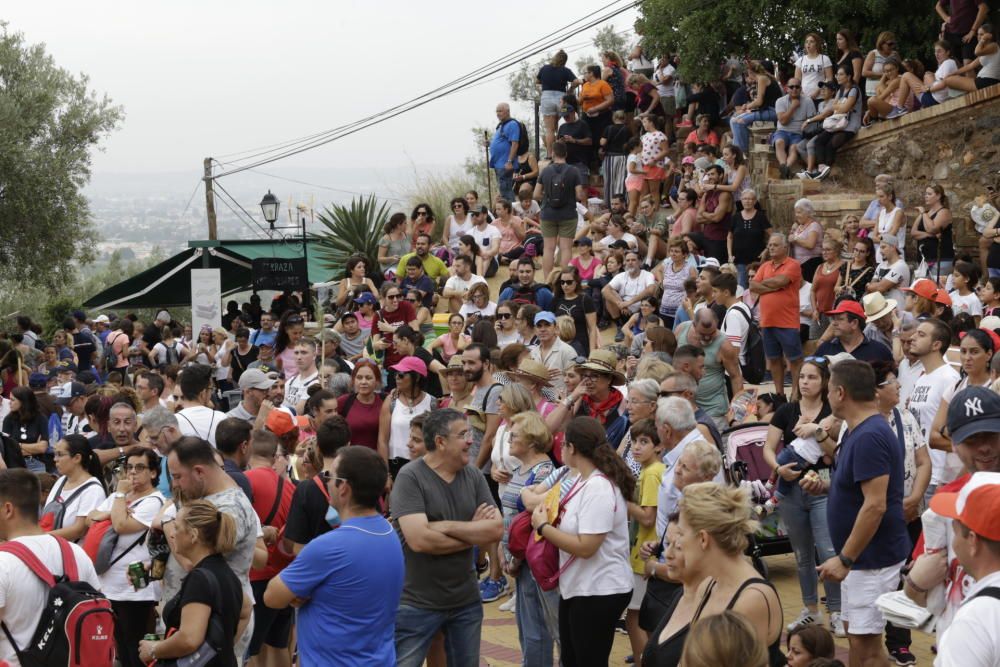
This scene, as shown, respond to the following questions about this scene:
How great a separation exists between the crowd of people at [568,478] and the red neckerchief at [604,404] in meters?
0.02

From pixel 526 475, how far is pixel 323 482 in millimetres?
1207

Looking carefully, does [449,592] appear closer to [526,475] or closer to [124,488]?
[526,475]

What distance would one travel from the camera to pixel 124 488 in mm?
6340

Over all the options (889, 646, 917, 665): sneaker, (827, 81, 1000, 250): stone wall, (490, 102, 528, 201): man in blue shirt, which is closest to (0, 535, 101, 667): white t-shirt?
(889, 646, 917, 665): sneaker

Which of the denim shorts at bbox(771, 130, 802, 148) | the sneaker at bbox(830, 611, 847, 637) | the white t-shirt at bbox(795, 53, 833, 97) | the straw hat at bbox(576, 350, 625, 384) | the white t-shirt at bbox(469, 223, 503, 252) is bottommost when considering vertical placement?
the sneaker at bbox(830, 611, 847, 637)

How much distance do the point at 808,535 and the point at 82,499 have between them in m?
4.25

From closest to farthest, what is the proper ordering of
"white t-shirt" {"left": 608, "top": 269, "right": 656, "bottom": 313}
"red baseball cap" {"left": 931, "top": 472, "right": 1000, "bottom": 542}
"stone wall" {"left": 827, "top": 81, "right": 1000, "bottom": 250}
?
"red baseball cap" {"left": 931, "top": 472, "right": 1000, "bottom": 542}, "white t-shirt" {"left": 608, "top": 269, "right": 656, "bottom": 313}, "stone wall" {"left": 827, "top": 81, "right": 1000, "bottom": 250}

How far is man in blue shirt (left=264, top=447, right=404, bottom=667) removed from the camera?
16.0ft

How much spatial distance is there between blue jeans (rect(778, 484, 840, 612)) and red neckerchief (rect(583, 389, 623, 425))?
1.29m

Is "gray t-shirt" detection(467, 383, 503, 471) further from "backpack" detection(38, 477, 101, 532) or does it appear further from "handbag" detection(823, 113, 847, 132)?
"handbag" detection(823, 113, 847, 132)

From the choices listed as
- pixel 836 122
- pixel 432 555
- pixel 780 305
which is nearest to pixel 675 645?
pixel 432 555

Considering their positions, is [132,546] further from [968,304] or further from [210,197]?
[210,197]

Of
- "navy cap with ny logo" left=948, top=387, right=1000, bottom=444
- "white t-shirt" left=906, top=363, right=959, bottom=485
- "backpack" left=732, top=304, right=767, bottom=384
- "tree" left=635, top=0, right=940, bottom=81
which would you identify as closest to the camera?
"navy cap with ny logo" left=948, top=387, right=1000, bottom=444

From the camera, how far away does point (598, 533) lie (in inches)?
225
